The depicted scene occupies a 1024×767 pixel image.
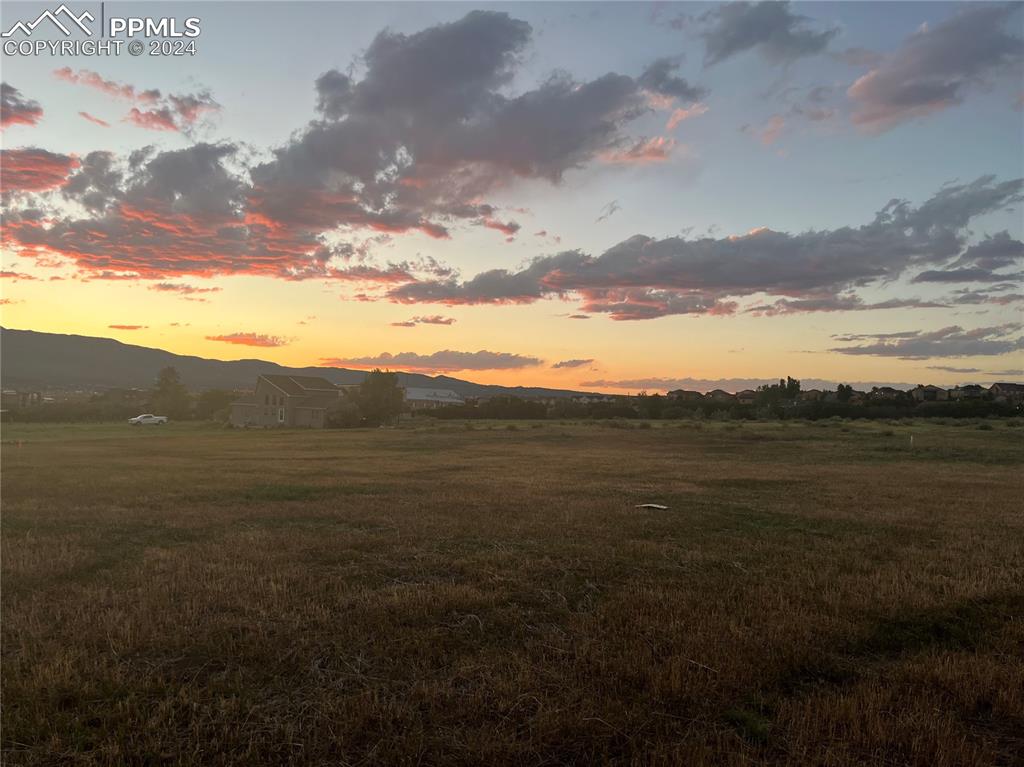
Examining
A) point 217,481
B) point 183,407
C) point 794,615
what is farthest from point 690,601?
point 183,407

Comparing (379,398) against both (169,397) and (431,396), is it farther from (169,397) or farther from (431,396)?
(431,396)

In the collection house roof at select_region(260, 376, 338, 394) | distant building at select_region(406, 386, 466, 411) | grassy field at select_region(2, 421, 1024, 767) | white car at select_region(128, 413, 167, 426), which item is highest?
house roof at select_region(260, 376, 338, 394)

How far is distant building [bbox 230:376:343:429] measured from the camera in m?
87.6

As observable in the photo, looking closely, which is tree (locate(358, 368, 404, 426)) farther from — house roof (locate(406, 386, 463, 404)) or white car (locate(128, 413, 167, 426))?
house roof (locate(406, 386, 463, 404))

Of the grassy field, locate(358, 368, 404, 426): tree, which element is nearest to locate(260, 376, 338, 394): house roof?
locate(358, 368, 404, 426): tree

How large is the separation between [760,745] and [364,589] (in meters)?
6.26

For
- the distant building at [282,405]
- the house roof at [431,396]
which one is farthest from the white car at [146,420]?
the house roof at [431,396]

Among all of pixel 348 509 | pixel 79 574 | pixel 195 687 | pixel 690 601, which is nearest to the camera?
pixel 195 687

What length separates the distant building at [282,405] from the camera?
87562mm

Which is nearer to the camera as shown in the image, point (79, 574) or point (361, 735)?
point (361, 735)

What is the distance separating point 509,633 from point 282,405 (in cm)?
8624

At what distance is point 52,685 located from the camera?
6562 millimetres

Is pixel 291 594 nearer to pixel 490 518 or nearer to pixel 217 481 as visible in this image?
pixel 490 518

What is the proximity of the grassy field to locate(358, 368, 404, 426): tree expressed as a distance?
69181 mm
